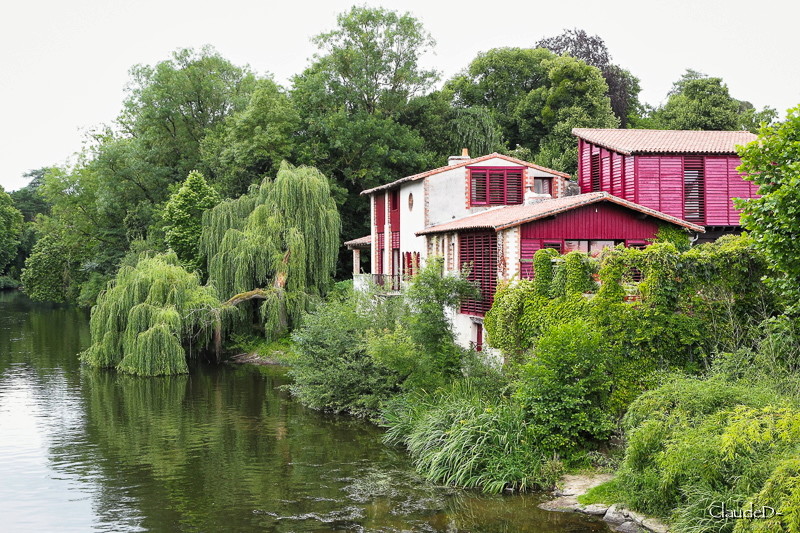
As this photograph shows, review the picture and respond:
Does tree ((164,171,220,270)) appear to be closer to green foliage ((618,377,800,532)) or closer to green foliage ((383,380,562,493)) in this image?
green foliage ((383,380,562,493))

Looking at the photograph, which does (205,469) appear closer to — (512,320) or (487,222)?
(512,320)

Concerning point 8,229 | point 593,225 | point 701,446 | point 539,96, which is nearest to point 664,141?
point 593,225

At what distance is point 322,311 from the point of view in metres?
33.4

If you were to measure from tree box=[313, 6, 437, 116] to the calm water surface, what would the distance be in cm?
2559

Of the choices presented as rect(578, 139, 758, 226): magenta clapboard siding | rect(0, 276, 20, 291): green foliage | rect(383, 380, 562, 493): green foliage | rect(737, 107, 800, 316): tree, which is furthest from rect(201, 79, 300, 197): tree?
rect(0, 276, 20, 291): green foliage

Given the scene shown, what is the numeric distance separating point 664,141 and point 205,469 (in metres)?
23.6

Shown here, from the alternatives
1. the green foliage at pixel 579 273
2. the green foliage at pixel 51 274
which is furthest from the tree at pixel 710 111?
the green foliage at pixel 51 274

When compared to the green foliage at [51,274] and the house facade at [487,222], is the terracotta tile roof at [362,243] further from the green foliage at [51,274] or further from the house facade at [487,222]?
the green foliage at [51,274]

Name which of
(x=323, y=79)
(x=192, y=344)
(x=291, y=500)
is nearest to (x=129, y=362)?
(x=192, y=344)

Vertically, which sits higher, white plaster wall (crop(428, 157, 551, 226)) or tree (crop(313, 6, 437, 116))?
tree (crop(313, 6, 437, 116))

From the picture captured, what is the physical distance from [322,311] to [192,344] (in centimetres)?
1432

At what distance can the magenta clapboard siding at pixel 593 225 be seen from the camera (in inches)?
1127

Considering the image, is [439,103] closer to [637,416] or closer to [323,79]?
[323,79]

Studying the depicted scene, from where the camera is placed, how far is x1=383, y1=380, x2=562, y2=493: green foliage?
21219 millimetres
